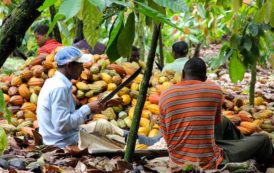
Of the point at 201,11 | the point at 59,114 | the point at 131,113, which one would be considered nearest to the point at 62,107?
the point at 59,114

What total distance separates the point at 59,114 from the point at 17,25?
7.35ft

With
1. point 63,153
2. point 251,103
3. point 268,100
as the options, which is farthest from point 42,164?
point 268,100

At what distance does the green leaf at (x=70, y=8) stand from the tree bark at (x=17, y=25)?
479 millimetres

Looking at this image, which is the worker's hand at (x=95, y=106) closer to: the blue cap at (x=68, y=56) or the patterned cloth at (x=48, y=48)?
the blue cap at (x=68, y=56)

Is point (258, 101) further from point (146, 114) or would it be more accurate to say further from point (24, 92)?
point (24, 92)

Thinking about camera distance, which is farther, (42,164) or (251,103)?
(251,103)

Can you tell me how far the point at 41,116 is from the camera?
12.5 feet

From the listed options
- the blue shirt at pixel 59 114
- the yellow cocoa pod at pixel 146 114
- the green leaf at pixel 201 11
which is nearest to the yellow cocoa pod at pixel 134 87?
the yellow cocoa pod at pixel 146 114

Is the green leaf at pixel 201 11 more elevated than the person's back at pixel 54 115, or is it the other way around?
the green leaf at pixel 201 11

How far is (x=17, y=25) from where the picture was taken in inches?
55.9

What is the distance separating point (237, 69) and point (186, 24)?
5.67 metres

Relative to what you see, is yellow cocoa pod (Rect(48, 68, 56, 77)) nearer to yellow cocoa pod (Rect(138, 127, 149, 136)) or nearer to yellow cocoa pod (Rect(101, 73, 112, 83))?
yellow cocoa pod (Rect(101, 73, 112, 83))

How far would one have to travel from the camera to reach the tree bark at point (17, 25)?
55.7 inches

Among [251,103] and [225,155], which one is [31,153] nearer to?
[225,155]
